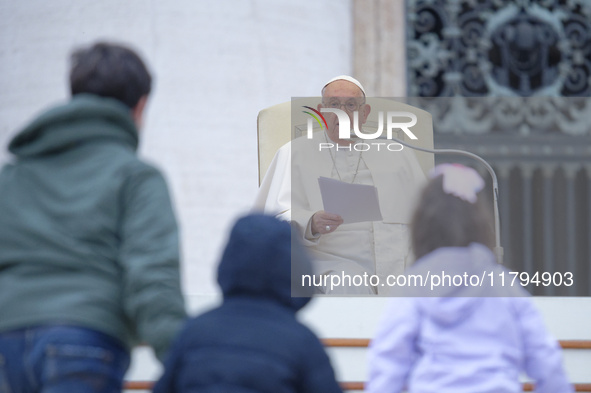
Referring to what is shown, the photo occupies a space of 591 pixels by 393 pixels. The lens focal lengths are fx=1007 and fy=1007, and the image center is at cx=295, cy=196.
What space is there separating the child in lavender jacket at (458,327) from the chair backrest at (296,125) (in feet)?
7.27

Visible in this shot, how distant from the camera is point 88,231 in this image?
2039mm

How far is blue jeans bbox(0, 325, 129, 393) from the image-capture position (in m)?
1.91

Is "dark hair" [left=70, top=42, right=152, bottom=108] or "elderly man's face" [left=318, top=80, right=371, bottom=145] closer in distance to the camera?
"dark hair" [left=70, top=42, right=152, bottom=108]

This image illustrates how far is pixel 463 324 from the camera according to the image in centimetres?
232

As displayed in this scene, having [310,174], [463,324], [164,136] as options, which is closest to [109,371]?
[463,324]

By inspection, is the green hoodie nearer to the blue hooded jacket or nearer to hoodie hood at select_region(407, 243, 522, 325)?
the blue hooded jacket

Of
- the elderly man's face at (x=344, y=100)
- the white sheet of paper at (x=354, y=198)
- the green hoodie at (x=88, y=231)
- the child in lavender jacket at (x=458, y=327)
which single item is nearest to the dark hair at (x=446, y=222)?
the child in lavender jacket at (x=458, y=327)

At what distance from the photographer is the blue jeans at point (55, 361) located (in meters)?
1.91

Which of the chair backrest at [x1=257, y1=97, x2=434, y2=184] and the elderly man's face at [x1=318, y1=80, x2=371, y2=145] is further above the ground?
the elderly man's face at [x1=318, y1=80, x2=371, y2=145]

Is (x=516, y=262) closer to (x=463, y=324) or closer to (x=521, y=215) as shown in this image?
(x=521, y=215)

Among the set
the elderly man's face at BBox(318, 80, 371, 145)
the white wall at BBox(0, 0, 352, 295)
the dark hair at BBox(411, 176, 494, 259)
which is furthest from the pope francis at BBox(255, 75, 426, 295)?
the white wall at BBox(0, 0, 352, 295)

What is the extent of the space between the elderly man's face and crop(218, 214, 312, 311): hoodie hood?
2283mm

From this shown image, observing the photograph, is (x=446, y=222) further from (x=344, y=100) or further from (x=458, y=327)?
(x=344, y=100)

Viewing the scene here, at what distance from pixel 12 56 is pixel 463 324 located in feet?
18.0
